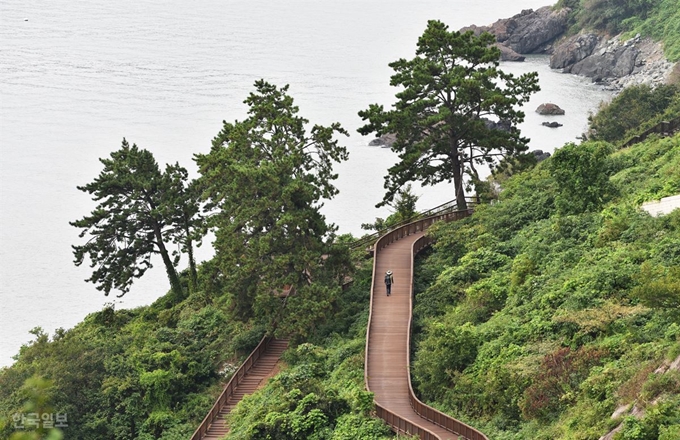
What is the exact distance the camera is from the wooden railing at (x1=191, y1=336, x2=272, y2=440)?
36.9 meters

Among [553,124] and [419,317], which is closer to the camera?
[419,317]

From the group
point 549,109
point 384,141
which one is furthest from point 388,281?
point 549,109

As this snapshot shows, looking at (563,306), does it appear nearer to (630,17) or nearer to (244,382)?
(244,382)

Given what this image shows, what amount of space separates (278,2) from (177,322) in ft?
466

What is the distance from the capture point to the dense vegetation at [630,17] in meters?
128

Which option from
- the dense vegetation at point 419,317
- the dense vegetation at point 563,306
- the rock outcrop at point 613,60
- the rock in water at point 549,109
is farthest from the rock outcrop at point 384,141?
the dense vegetation at point 563,306

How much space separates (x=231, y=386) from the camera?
39.8 meters

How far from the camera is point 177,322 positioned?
49.7 m

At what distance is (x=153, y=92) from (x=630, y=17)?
6544 centimetres

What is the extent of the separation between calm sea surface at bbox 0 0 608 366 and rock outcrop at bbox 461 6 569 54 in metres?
5.68

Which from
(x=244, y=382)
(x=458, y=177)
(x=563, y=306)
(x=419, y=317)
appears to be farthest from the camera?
(x=458, y=177)

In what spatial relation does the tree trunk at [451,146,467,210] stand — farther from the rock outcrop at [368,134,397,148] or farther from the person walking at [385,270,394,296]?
the rock outcrop at [368,134,397,148]

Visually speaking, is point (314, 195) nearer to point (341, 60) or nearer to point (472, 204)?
point (472, 204)

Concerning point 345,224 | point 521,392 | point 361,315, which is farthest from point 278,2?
point 521,392
